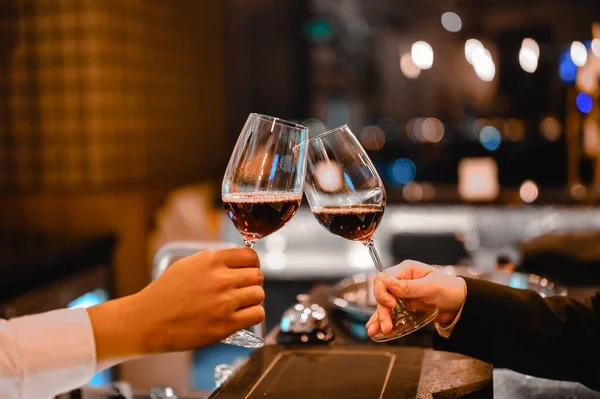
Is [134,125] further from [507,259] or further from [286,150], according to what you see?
[286,150]

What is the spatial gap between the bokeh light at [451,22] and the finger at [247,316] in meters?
7.96

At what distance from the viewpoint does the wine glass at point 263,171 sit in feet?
3.82

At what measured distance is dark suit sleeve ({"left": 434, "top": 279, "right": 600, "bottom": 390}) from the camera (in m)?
1.26

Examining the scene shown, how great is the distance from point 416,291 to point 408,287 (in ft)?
0.06

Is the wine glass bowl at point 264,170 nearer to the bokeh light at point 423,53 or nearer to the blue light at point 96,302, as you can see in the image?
A: the blue light at point 96,302

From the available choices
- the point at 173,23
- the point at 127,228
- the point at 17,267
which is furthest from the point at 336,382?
the point at 173,23

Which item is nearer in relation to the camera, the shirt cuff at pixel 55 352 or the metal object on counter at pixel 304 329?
the shirt cuff at pixel 55 352

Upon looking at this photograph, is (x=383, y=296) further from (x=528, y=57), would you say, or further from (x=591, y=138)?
(x=591, y=138)

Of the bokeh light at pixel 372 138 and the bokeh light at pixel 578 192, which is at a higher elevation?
the bokeh light at pixel 372 138

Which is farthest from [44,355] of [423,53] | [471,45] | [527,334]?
[423,53]

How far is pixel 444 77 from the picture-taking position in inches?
358

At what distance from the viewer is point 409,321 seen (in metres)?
1.26

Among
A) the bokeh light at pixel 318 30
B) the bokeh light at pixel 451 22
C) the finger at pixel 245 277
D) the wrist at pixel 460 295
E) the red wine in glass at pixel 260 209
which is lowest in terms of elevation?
the wrist at pixel 460 295

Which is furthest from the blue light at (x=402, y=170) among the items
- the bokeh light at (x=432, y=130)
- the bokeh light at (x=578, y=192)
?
the bokeh light at (x=578, y=192)
